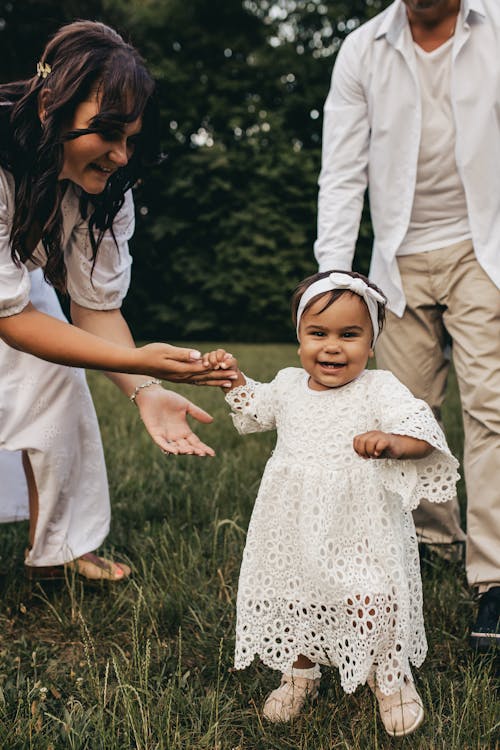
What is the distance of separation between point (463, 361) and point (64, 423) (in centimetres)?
153

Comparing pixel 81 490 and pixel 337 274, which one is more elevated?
pixel 337 274

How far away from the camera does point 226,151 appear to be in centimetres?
1777

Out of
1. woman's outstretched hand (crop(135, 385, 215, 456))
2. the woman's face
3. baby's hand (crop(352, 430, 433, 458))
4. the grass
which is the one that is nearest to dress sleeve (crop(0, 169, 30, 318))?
the woman's face

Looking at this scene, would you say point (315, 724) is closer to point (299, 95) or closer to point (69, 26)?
point (69, 26)

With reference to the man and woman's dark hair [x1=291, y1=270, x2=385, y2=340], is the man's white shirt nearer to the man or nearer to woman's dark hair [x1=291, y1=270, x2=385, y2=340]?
the man

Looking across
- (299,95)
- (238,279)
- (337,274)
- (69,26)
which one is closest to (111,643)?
(337,274)

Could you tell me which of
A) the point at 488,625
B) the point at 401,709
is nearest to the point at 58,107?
the point at 401,709

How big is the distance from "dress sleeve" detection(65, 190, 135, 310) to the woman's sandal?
100 cm

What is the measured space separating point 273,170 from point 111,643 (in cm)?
1539

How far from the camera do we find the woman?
241 cm

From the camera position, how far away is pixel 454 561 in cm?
334

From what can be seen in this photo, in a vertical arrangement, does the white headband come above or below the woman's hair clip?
below

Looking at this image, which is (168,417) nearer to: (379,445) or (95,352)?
(95,352)

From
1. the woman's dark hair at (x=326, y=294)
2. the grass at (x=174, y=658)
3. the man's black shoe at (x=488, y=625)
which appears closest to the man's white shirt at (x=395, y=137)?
the woman's dark hair at (x=326, y=294)
